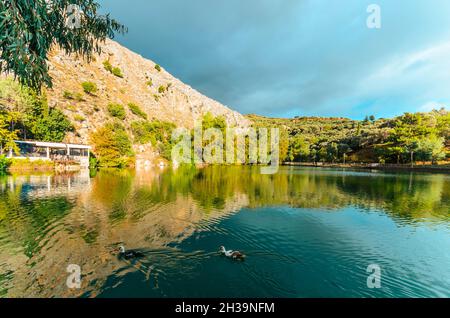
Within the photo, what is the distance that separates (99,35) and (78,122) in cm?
7305

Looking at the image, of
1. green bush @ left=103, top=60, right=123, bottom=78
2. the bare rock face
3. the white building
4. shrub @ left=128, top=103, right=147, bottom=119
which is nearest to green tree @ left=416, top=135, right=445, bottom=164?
the bare rock face

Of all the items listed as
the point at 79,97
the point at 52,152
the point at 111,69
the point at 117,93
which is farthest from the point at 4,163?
the point at 111,69

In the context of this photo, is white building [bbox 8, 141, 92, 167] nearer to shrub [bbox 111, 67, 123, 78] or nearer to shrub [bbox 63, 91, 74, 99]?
shrub [bbox 63, 91, 74, 99]

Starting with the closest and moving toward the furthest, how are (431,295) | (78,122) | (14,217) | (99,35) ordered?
(431,295), (99,35), (14,217), (78,122)

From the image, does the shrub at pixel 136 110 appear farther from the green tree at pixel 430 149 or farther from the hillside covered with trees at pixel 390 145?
the green tree at pixel 430 149

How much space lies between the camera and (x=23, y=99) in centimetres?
5406

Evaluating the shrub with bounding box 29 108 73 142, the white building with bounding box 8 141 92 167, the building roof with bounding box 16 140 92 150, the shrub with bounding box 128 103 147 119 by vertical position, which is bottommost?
the white building with bounding box 8 141 92 167

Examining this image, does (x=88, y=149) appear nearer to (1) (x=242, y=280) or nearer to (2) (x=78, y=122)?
(2) (x=78, y=122)

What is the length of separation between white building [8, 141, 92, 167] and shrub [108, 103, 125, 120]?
26542 millimetres

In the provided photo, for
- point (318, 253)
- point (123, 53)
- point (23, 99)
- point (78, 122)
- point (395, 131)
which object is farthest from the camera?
point (123, 53)

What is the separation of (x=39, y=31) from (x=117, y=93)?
105 m

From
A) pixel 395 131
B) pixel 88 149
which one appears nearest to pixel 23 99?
pixel 88 149

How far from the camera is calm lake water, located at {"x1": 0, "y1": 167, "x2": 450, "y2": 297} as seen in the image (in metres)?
8.42

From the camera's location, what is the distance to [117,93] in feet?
334
